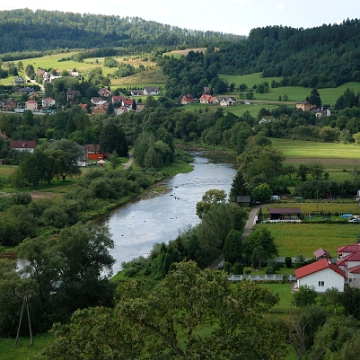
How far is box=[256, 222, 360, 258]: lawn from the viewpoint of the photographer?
30828 millimetres

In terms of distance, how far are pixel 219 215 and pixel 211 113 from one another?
1963 inches

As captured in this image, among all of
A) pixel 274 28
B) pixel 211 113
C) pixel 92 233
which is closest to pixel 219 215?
pixel 92 233

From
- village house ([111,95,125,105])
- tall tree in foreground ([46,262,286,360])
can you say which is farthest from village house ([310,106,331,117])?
tall tree in foreground ([46,262,286,360])

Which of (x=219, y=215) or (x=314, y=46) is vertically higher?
(x=314, y=46)

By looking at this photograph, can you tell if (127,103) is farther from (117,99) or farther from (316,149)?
(316,149)

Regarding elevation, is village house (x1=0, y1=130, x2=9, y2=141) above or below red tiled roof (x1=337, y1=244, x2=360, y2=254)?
below

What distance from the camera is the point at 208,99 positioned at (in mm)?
97375

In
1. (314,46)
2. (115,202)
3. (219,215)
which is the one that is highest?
(314,46)

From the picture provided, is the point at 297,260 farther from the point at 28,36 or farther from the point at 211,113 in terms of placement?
the point at 28,36

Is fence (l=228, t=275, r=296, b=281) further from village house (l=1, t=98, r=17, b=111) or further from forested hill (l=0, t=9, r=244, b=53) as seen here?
forested hill (l=0, t=9, r=244, b=53)

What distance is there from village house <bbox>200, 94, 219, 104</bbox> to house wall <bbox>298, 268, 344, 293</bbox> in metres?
71.9

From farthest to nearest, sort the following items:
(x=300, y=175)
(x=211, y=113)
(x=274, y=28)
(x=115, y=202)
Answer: (x=274, y=28) → (x=211, y=113) → (x=300, y=175) → (x=115, y=202)

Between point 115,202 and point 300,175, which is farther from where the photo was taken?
point 300,175

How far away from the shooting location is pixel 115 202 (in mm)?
43781
